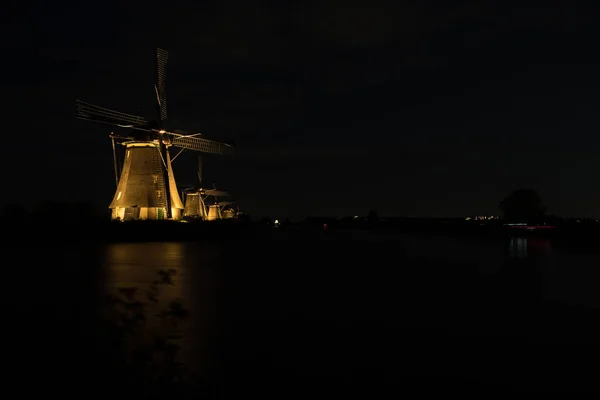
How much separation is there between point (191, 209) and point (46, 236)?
48270mm

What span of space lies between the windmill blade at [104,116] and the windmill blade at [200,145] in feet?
13.2

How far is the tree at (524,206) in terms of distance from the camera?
407 feet

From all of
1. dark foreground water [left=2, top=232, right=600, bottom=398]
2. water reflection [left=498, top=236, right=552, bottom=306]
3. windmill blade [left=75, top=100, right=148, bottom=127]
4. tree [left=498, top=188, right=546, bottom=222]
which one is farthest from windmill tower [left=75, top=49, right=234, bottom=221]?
tree [left=498, top=188, right=546, bottom=222]

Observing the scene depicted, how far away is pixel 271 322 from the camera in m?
15.3

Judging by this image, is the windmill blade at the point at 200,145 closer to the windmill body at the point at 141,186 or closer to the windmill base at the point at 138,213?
the windmill body at the point at 141,186

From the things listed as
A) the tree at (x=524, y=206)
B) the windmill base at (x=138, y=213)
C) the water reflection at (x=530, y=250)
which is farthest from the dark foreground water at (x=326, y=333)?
the tree at (x=524, y=206)

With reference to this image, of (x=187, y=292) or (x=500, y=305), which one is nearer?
(x=500, y=305)

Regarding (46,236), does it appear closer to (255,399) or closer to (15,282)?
(15,282)

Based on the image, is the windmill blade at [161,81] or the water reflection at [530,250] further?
the windmill blade at [161,81]

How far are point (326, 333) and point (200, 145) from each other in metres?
58.2

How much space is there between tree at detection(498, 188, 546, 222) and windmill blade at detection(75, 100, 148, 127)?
96.0 metres

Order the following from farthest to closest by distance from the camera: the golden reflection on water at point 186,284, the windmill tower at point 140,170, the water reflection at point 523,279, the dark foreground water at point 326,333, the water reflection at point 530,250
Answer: the windmill tower at point 140,170 < the water reflection at point 530,250 < the water reflection at point 523,279 < the golden reflection on water at point 186,284 < the dark foreground water at point 326,333

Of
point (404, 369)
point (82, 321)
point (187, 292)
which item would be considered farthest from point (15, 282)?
point (404, 369)

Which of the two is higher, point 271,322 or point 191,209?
point 191,209
